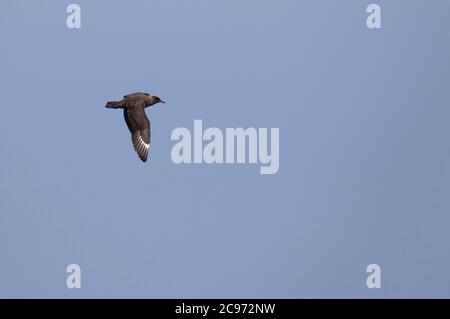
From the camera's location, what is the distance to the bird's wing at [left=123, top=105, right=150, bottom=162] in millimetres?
14430

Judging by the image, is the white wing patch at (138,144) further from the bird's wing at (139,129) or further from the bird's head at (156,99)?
the bird's head at (156,99)

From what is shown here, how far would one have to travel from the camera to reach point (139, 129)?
1444cm

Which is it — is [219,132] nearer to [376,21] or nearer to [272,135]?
[272,135]

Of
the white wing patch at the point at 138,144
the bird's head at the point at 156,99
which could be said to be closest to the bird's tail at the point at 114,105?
the white wing patch at the point at 138,144

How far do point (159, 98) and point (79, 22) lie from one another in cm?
313

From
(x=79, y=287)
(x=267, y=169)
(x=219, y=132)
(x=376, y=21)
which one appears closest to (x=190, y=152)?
(x=219, y=132)

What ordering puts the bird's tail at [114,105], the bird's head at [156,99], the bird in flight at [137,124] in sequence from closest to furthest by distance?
the bird's tail at [114,105]
the bird in flight at [137,124]
the bird's head at [156,99]

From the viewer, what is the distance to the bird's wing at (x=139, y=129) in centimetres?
1443

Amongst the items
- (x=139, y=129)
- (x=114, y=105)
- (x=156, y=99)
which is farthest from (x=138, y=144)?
(x=156, y=99)

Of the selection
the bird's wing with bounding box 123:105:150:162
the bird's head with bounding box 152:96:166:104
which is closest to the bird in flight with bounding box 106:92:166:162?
the bird's wing with bounding box 123:105:150:162

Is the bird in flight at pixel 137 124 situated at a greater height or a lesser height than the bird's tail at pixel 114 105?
lesser

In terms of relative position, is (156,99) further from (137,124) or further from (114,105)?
(114,105)

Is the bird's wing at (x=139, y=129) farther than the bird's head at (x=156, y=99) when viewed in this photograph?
No
